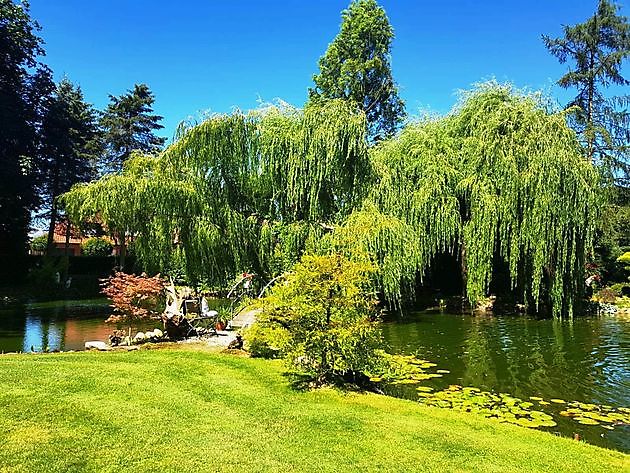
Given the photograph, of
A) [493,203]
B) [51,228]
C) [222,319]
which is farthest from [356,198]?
[51,228]

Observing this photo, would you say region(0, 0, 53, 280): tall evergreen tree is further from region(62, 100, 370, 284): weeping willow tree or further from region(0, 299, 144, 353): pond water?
region(62, 100, 370, 284): weeping willow tree

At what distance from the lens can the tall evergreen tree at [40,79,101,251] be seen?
27375 millimetres

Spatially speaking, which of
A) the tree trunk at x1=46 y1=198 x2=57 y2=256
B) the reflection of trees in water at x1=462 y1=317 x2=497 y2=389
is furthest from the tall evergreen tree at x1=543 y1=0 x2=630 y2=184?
the tree trunk at x1=46 y1=198 x2=57 y2=256

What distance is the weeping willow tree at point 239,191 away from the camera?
40.1 feet

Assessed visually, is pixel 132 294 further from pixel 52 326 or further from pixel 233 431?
pixel 233 431

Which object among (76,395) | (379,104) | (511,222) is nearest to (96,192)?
(76,395)

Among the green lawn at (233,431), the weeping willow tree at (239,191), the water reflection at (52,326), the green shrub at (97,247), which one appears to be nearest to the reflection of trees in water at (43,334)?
the water reflection at (52,326)

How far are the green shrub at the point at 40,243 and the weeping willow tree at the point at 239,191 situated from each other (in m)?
26.8

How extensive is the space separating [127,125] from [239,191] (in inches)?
1010

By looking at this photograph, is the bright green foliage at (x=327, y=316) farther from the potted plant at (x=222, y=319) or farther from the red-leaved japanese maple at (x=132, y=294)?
the red-leaved japanese maple at (x=132, y=294)

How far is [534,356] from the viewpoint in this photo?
10.4m

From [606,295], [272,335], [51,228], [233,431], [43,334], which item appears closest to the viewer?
[233,431]

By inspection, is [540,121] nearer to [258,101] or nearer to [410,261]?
[410,261]

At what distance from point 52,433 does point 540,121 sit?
15.5m
